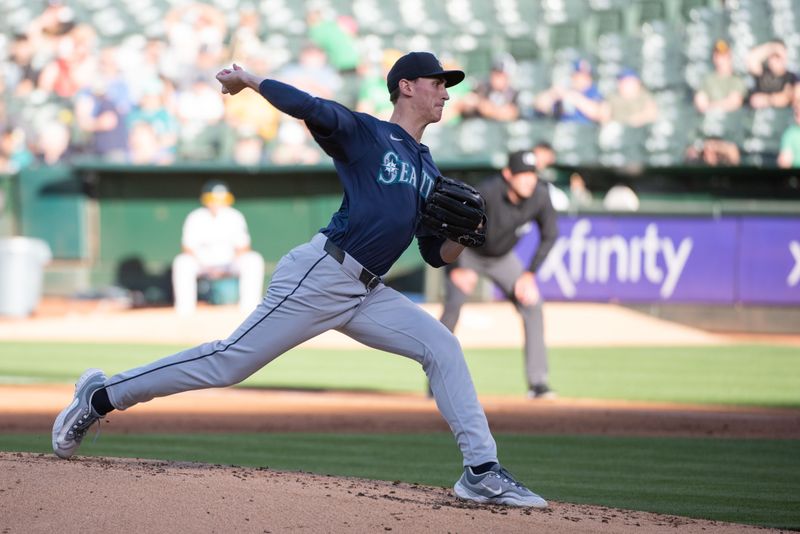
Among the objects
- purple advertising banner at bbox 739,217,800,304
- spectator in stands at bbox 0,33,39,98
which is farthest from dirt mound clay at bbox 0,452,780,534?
spectator in stands at bbox 0,33,39,98

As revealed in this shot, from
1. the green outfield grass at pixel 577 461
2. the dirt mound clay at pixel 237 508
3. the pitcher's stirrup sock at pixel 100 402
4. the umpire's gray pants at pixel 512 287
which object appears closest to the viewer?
the dirt mound clay at pixel 237 508

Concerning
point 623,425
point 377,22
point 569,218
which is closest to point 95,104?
point 377,22

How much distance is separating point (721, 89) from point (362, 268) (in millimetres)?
15999

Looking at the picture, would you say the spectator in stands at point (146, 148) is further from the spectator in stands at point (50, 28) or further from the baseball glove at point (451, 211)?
the baseball glove at point (451, 211)

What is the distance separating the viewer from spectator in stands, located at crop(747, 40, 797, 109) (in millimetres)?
19531

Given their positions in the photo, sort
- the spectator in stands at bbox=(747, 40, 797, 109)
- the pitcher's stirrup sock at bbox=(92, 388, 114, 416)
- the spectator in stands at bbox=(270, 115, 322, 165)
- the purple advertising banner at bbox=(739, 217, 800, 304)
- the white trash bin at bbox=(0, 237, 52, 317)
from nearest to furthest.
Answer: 1. the pitcher's stirrup sock at bbox=(92, 388, 114, 416)
2. the purple advertising banner at bbox=(739, 217, 800, 304)
3. the white trash bin at bbox=(0, 237, 52, 317)
4. the spectator in stands at bbox=(270, 115, 322, 165)
5. the spectator in stands at bbox=(747, 40, 797, 109)

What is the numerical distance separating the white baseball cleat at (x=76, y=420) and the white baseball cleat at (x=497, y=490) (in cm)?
159

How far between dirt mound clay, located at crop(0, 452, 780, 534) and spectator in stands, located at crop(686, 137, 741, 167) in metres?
14.7

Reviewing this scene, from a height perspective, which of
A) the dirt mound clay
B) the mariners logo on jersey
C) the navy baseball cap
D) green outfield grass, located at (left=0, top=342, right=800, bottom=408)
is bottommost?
the dirt mound clay

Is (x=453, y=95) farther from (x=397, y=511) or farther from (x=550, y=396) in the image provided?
(x=397, y=511)

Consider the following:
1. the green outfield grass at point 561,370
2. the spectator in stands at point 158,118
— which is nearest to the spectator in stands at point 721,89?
the green outfield grass at point 561,370

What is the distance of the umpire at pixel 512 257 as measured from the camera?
984 centimetres

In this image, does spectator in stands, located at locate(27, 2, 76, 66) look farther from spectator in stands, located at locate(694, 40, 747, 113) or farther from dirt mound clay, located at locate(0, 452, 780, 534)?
dirt mound clay, located at locate(0, 452, 780, 534)

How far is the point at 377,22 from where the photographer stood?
69.8ft
